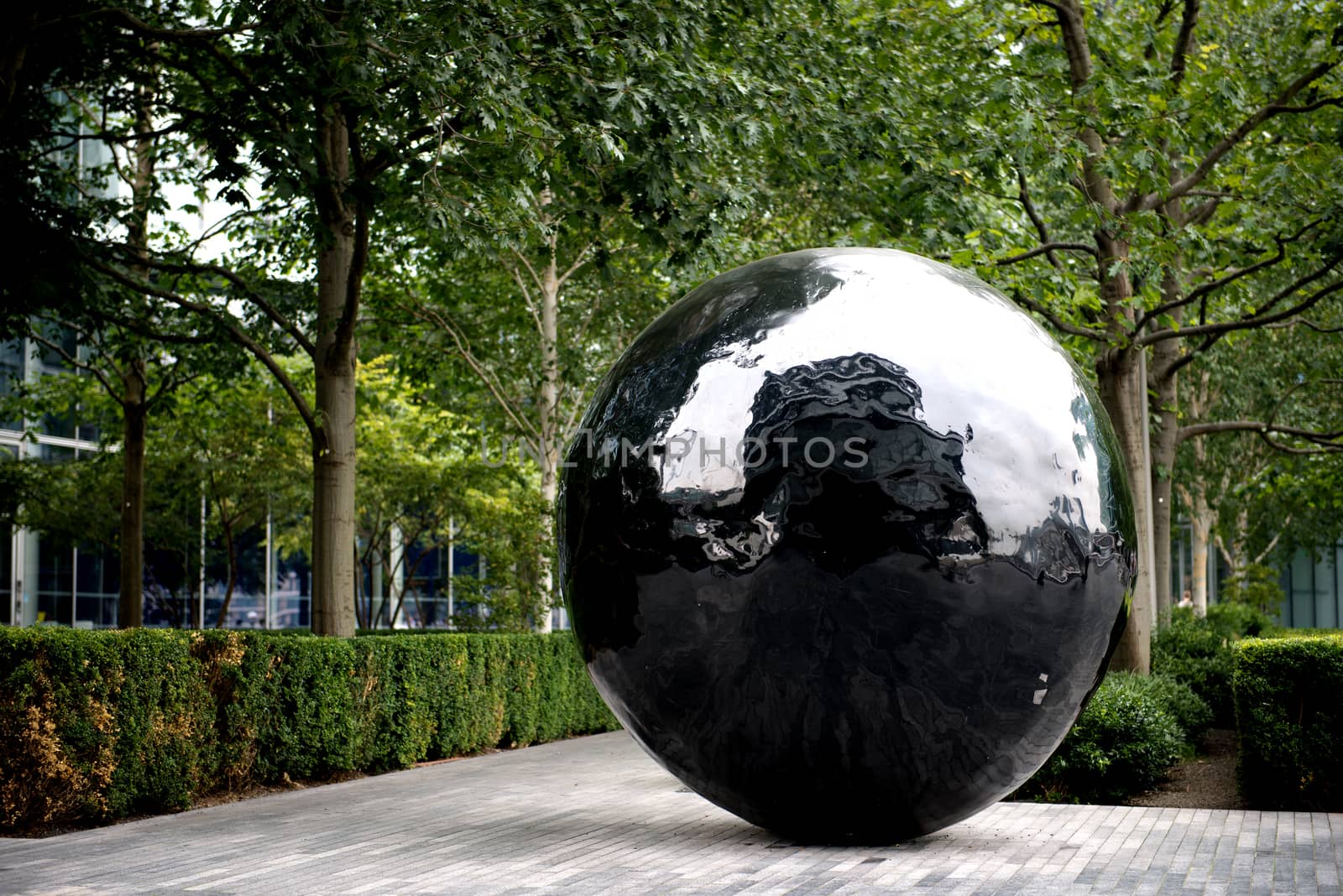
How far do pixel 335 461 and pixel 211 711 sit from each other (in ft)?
10.1

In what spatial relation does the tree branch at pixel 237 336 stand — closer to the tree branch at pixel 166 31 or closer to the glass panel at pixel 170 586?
the tree branch at pixel 166 31

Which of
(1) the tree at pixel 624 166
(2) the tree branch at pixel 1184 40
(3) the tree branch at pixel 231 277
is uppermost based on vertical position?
(2) the tree branch at pixel 1184 40

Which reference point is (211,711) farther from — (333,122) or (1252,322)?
(1252,322)

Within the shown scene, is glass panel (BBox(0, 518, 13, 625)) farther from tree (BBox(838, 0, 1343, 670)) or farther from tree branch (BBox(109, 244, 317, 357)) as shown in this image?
tree (BBox(838, 0, 1343, 670))

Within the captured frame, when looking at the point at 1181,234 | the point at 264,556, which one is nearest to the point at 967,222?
the point at 1181,234

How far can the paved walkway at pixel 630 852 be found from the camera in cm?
684

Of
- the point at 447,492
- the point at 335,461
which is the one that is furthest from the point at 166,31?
the point at 447,492

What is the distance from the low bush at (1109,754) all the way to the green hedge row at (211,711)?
6.24 meters

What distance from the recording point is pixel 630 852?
25.8 feet

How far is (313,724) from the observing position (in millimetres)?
12086

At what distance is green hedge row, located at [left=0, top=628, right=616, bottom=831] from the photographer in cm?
919

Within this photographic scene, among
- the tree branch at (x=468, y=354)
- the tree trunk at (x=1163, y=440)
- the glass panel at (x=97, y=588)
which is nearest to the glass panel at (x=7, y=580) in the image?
the glass panel at (x=97, y=588)

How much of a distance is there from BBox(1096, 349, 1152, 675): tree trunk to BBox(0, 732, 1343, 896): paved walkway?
3865mm

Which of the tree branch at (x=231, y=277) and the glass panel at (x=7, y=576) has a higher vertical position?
the tree branch at (x=231, y=277)
